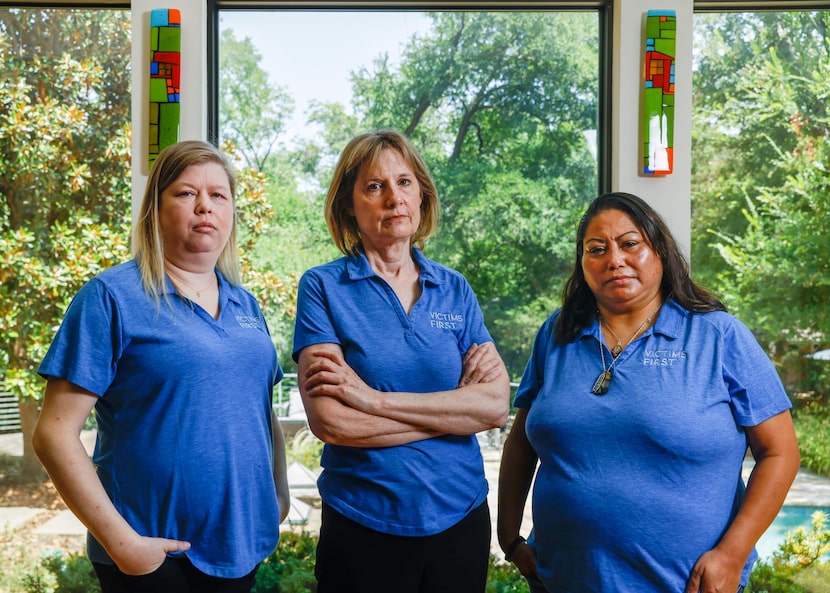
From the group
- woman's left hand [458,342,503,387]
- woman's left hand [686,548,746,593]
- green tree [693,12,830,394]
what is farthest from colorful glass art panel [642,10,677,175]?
woman's left hand [686,548,746,593]

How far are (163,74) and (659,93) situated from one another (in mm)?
1710

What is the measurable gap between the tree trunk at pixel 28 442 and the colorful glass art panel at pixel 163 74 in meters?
1.15

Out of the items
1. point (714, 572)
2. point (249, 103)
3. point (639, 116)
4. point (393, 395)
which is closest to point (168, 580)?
point (393, 395)

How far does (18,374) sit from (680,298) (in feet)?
8.12

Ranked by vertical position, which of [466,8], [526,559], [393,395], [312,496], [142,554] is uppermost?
[466,8]

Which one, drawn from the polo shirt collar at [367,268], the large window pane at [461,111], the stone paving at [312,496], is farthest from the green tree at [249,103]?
the stone paving at [312,496]

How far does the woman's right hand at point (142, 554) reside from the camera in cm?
150

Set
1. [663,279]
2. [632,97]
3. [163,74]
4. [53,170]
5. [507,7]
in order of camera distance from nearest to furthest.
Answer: [663,279], [163,74], [632,97], [507,7], [53,170]

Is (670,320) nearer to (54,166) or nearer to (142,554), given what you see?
(142,554)

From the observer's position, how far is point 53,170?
284 cm

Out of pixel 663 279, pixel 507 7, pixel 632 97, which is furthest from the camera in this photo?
pixel 507 7

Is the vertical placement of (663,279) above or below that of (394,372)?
above

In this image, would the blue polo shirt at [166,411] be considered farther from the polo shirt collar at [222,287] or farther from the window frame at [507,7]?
the window frame at [507,7]

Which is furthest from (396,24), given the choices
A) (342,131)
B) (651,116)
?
(651,116)
